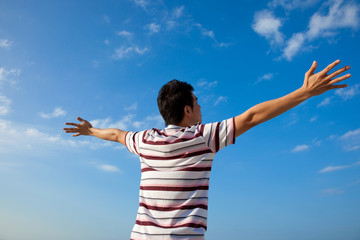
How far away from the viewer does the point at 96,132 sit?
18.6ft

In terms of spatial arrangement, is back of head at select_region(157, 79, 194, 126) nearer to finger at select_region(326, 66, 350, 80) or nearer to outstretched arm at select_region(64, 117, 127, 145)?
outstretched arm at select_region(64, 117, 127, 145)

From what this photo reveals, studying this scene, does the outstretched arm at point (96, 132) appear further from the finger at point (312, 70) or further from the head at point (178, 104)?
the finger at point (312, 70)

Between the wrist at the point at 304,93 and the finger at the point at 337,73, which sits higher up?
the finger at the point at 337,73

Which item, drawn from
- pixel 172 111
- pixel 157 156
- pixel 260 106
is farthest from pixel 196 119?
pixel 260 106

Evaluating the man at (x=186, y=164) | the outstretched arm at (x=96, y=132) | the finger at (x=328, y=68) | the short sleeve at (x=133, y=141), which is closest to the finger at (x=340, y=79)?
the man at (x=186, y=164)

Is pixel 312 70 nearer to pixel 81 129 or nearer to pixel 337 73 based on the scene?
pixel 337 73

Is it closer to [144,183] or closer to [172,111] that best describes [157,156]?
[144,183]

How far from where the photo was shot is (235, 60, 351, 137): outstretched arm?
350 cm

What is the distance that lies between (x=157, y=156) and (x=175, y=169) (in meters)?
0.31

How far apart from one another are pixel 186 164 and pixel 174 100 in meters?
1.02

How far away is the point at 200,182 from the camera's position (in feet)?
12.3

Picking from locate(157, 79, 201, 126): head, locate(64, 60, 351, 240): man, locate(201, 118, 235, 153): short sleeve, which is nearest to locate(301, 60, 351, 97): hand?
locate(64, 60, 351, 240): man

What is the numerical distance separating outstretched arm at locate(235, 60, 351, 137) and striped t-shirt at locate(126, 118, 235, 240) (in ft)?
0.97

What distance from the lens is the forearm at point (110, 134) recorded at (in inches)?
197
